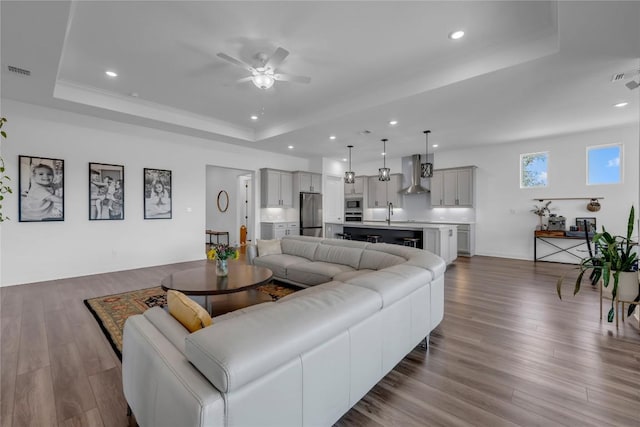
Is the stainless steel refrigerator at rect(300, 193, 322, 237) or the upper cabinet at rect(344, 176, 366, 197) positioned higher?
the upper cabinet at rect(344, 176, 366, 197)

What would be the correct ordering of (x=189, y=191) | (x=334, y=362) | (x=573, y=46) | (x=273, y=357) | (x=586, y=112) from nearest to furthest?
(x=273, y=357), (x=334, y=362), (x=573, y=46), (x=586, y=112), (x=189, y=191)

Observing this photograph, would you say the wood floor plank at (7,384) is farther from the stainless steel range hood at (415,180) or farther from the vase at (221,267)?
the stainless steel range hood at (415,180)

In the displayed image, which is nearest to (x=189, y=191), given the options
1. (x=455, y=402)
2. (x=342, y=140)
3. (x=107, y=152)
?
(x=107, y=152)

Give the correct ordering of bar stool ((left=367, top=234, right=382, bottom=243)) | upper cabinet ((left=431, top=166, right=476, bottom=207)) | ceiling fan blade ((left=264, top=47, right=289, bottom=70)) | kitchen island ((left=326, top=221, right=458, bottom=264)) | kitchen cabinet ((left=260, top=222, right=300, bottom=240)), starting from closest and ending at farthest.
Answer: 1. ceiling fan blade ((left=264, top=47, right=289, bottom=70))
2. kitchen island ((left=326, top=221, right=458, bottom=264))
3. bar stool ((left=367, top=234, right=382, bottom=243))
4. upper cabinet ((left=431, top=166, right=476, bottom=207))
5. kitchen cabinet ((left=260, top=222, right=300, bottom=240))

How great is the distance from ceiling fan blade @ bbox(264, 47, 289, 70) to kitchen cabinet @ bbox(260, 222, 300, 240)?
489 cm

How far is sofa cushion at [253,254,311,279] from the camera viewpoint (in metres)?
4.20

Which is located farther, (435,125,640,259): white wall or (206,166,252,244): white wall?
(206,166,252,244): white wall

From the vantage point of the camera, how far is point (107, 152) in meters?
5.30

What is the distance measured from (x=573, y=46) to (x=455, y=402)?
3.50 m

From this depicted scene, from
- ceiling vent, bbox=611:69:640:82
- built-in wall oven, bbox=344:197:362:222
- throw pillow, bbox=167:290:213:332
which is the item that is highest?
ceiling vent, bbox=611:69:640:82

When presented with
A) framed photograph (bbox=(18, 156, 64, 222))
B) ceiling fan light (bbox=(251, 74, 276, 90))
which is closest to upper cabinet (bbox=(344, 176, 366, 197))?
ceiling fan light (bbox=(251, 74, 276, 90))

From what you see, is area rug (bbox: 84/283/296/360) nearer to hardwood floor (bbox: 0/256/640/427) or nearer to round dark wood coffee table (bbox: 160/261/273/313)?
hardwood floor (bbox: 0/256/640/427)

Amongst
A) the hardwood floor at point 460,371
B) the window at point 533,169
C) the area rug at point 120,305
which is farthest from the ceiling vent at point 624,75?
the area rug at point 120,305

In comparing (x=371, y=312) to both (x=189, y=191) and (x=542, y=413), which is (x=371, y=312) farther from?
(x=189, y=191)
